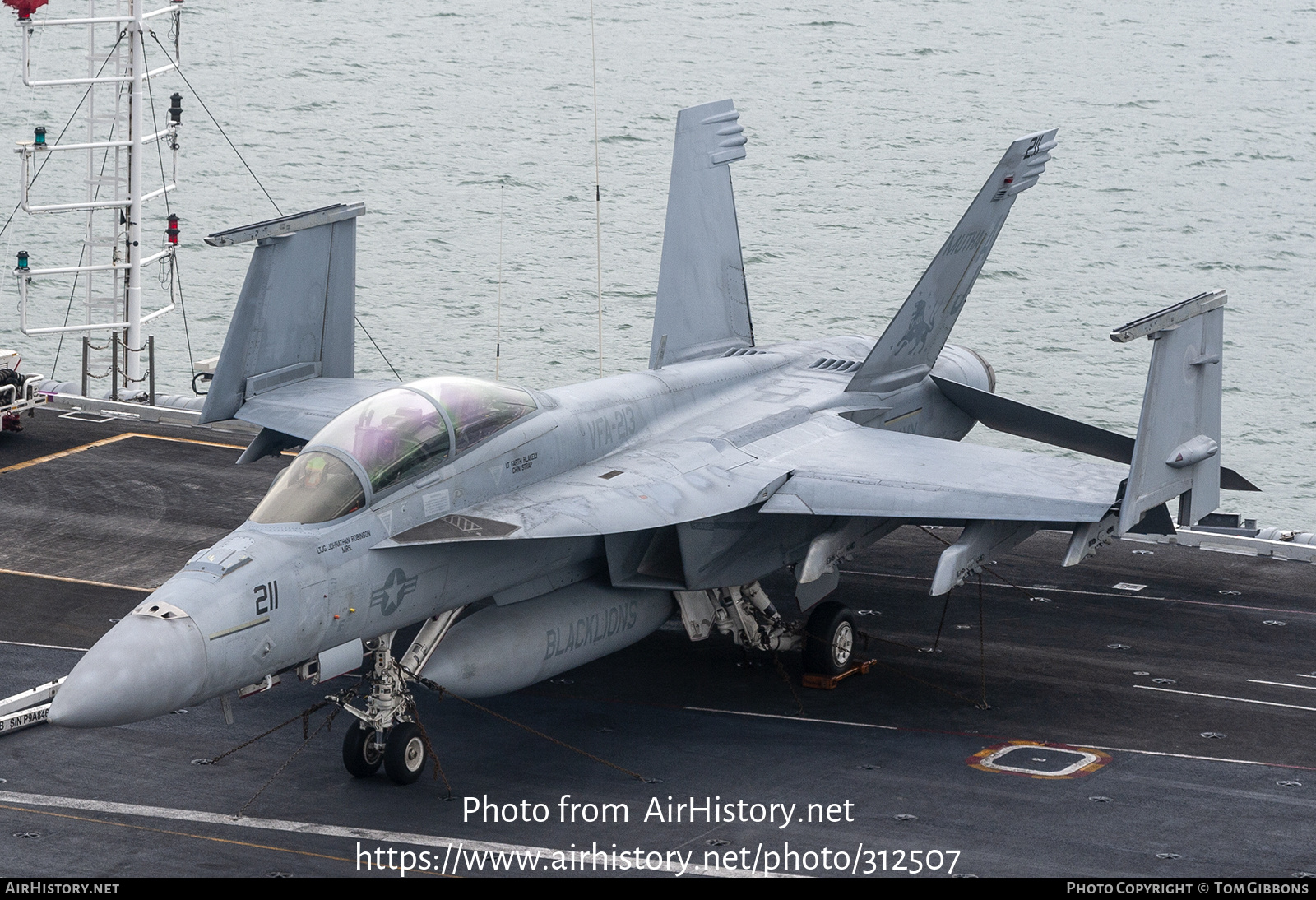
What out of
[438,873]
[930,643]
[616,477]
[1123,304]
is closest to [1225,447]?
[1123,304]

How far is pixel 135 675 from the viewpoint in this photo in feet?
44.2

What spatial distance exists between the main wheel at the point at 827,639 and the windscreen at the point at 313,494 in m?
6.69

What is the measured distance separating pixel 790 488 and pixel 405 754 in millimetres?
5403

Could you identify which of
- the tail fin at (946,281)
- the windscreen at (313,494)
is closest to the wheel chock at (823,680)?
the tail fin at (946,281)

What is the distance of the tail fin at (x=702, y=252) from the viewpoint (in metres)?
23.8

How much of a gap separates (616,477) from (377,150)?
51.6 m

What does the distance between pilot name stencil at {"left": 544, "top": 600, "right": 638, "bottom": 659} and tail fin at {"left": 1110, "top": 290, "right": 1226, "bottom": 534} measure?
5.59 meters

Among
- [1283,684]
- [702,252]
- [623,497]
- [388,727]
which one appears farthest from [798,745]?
[702,252]

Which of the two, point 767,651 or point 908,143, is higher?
point 908,143

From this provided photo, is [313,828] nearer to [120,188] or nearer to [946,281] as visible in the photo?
[946,281]

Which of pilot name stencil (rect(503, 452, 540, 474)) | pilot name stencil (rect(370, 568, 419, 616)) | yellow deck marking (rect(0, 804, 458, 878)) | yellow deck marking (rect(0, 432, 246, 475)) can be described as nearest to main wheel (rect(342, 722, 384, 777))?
pilot name stencil (rect(370, 568, 419, 616))

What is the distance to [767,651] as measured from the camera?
20406 millimetres

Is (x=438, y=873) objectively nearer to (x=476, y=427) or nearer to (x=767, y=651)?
(x=476, y=427)

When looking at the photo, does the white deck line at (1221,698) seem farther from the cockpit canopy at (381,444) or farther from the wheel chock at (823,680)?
the cockpit canopy at (381,444)
